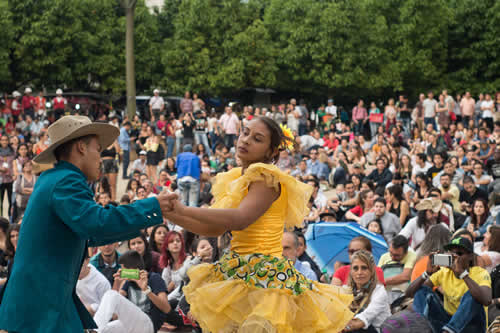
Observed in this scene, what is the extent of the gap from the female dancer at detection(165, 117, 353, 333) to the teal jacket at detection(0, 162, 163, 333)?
377 millimetres

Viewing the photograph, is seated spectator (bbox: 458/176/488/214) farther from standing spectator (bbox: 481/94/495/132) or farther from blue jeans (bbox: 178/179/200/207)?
standing spectator (bbox: 481/94/495/132)

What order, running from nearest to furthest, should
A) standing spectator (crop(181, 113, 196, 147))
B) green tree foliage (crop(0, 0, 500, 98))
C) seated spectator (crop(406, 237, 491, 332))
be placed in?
seated spectator (crop(406, 237, 491, 332)) → standing spectator (crop(181, 113, 196, 147)) → green tree foliage (crop(0, 0, 500, 98))

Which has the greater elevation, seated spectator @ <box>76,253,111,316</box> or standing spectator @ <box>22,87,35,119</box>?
standing spectator @ <box>22,87,35,119</box>

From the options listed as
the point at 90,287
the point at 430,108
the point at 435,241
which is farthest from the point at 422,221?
the point at 430,108

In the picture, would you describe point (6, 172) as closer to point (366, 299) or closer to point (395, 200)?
point (395, 200)

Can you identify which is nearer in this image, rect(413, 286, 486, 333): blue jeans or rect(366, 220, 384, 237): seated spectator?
rect(413, 286, 486, 333): blue jeans

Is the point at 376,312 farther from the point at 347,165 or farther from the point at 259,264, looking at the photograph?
the point at 347,165

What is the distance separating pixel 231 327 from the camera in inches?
131

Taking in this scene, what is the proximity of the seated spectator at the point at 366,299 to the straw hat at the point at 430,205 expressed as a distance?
3108 millimetres

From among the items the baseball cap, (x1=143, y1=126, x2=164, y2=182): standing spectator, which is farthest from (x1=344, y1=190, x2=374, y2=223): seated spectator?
(x1=143, y1=126, x2=164, y2=182): standing spectator

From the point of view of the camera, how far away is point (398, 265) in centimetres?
718

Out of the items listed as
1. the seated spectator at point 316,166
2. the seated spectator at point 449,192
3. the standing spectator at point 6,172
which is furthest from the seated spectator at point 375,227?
the standing spectator at point 6,172

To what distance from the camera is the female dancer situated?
3229 mm

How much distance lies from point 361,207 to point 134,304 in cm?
528
